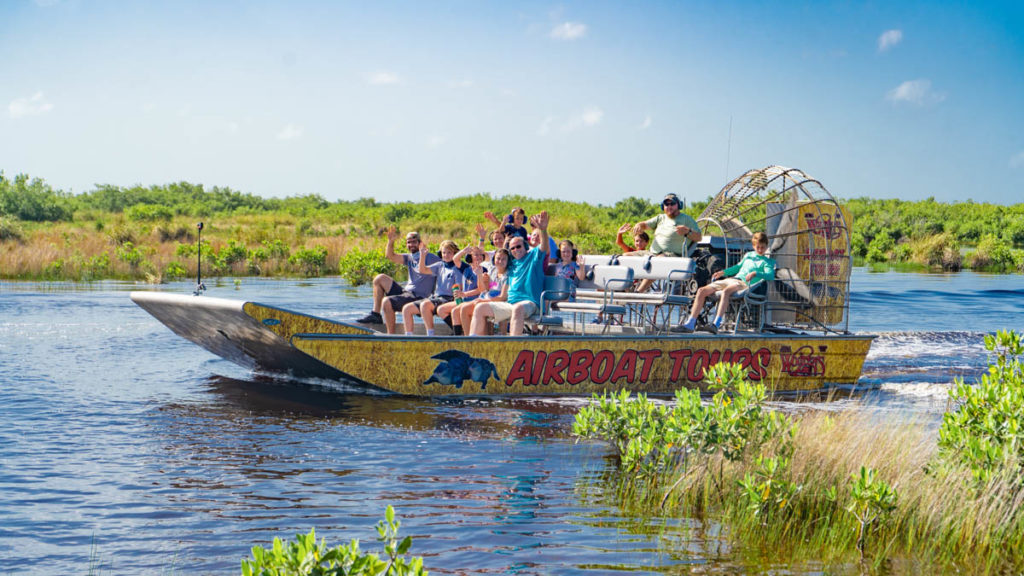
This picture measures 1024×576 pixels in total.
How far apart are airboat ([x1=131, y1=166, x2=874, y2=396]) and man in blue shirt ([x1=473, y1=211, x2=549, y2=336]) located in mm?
313

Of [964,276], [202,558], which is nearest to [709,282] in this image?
[202,558]

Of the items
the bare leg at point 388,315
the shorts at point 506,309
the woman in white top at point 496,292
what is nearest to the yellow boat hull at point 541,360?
the shorts at point 506,309

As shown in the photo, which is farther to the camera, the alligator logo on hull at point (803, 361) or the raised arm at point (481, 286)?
the alligator logo on hull at point (803, 361)

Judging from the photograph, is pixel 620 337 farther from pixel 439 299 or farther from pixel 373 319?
Answer: pixel 373 319

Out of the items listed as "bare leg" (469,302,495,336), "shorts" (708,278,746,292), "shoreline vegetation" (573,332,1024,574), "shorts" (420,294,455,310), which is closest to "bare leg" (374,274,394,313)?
"shorts" (420,294,455,310)

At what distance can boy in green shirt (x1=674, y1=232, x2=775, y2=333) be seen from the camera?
11531mm

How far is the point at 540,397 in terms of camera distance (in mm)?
10961

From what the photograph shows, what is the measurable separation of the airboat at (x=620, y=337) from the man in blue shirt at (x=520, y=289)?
0.31 metres

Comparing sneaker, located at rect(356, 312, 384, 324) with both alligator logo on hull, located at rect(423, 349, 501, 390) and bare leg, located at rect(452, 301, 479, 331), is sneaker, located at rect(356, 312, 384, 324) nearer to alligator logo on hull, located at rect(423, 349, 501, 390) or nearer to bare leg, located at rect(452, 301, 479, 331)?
bare leg, located at rect(452, 301, 479, 331)

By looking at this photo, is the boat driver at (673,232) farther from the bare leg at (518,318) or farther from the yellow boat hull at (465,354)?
the bare leg at (518,318)

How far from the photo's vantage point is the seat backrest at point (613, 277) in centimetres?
1154

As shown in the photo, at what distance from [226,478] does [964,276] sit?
34.2 meters

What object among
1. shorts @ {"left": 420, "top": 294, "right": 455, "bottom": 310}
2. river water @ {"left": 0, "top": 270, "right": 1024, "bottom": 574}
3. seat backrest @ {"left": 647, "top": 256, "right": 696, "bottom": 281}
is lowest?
river water @ {"left": 0, "top": 270, "right": 1024, "bottom": 574}

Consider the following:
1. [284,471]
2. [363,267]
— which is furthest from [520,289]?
[363,267]
